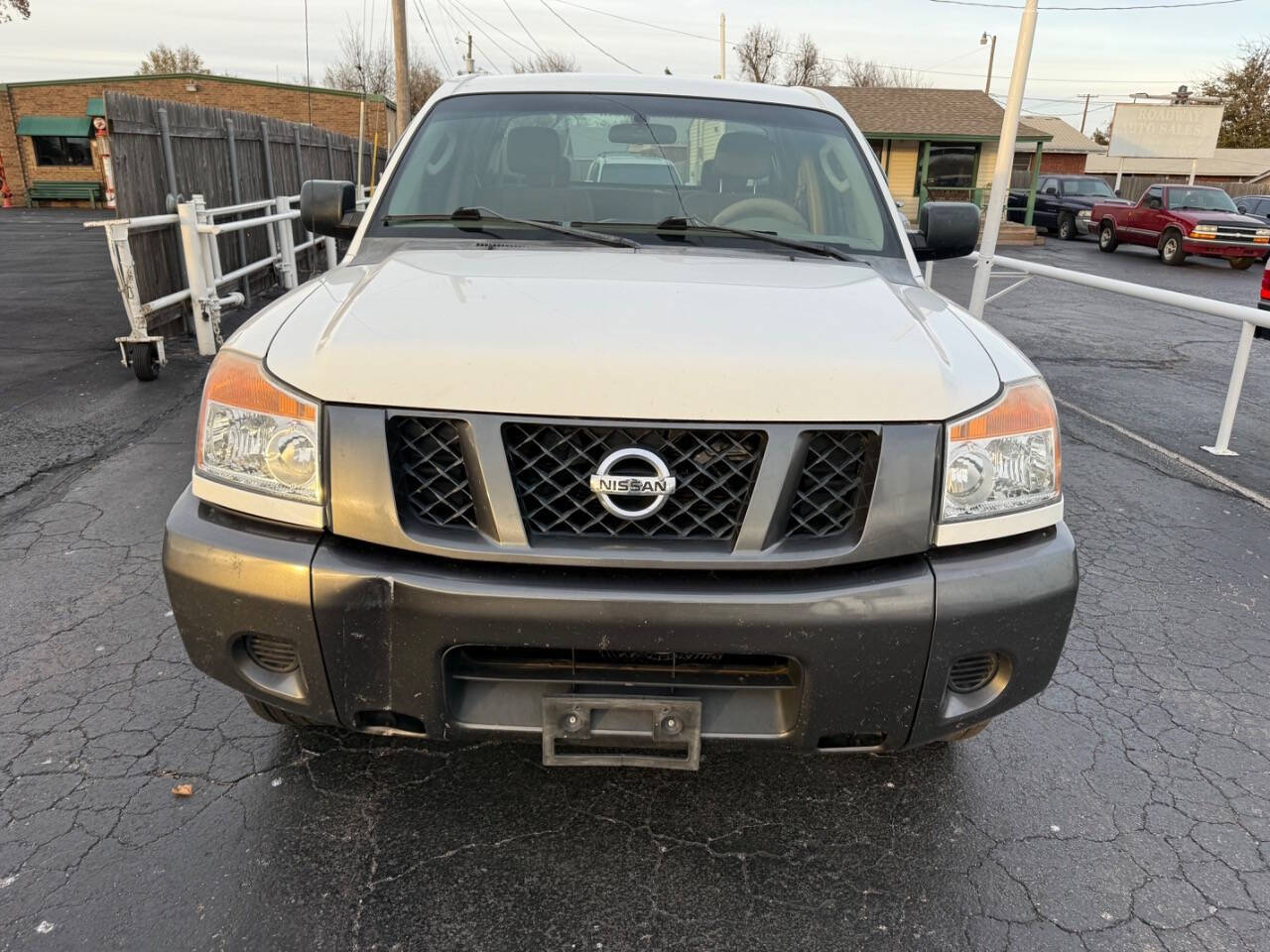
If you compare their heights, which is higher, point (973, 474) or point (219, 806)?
point (973, 474)

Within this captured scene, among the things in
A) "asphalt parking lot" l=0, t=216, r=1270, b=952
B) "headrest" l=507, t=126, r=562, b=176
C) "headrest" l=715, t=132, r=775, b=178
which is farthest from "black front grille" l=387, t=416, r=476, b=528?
"headrest" l=715, t=132, r=775, b=178

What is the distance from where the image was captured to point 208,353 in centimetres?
802

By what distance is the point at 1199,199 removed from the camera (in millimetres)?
22266

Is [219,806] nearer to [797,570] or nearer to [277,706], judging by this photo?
[277,706]

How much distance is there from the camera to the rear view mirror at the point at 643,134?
3.50 meters

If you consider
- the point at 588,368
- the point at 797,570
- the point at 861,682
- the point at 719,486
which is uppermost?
the point at 588,368

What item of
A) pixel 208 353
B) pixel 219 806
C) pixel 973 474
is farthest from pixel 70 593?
pixel 208 353

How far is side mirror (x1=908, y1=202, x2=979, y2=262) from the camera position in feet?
11.4

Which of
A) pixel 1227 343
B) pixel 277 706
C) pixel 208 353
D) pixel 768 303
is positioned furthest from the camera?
pixel 1227 343

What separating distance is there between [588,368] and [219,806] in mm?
1584

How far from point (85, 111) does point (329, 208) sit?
4460 cm

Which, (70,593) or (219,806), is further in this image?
(70,593)

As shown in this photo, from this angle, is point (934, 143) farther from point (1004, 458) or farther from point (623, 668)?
point (623, 668)

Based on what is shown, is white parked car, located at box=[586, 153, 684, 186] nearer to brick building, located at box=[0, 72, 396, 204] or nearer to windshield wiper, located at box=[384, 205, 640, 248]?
windshield wiper, located at box=[384, 205, 640, 248]
